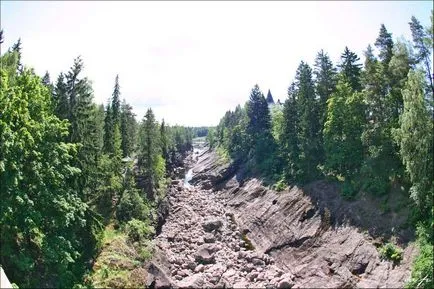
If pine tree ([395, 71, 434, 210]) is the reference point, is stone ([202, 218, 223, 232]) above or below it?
below

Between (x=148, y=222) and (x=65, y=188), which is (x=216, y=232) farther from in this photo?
(x=65, y=188)

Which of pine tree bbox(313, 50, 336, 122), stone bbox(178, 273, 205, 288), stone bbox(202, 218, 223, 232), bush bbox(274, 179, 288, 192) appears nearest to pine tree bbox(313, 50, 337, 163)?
pine tree bbox(313, 50, 336, 122)

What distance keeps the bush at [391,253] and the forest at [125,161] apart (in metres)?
0.15

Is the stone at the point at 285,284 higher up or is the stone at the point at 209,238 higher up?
the stone at the point at 209,238

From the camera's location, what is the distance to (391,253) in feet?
106

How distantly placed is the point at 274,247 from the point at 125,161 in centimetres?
2411

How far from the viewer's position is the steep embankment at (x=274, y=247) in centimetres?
3428

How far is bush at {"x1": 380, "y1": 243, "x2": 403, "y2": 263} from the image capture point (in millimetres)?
31516

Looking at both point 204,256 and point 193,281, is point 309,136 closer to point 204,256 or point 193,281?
point 204,256

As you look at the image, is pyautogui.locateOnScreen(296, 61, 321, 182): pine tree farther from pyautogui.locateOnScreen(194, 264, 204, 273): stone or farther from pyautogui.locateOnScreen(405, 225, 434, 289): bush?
pyautogui.locateOnScreen(405, 225, 434, 289): bush

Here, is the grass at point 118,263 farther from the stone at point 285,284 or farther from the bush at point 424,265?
the bush at point 424,265

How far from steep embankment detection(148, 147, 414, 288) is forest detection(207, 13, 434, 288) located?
2809mm

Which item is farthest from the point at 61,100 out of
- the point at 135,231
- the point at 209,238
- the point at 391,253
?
the point at 391,253

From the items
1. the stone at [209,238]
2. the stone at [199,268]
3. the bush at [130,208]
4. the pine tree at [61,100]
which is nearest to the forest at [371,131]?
the stone at [209,238]
